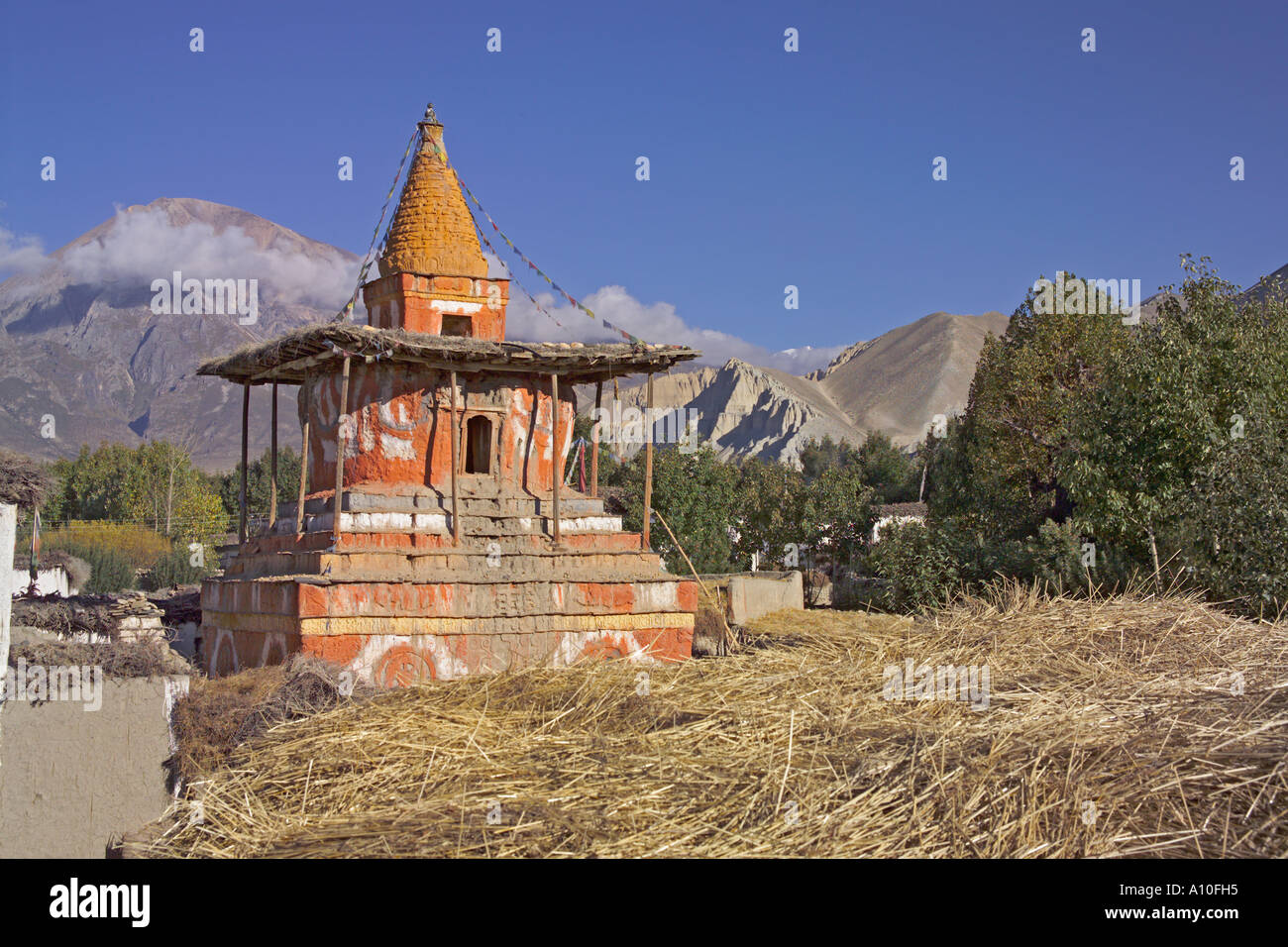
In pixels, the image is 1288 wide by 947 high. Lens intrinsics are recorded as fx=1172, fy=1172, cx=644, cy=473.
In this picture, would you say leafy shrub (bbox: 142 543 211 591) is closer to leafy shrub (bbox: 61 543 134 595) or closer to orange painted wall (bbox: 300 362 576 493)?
leafy shrub (bbox: 61 543 134 595)

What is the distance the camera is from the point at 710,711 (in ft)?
29.4

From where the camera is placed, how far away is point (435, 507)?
→ 55.5 feet

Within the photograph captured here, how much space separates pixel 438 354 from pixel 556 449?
2.55 meters

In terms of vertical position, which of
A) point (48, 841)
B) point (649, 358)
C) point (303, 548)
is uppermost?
point (649, 358)

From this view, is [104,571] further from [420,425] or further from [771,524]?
[420,425]

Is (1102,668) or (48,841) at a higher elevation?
(1102,668)

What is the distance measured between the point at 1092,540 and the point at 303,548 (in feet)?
49.2

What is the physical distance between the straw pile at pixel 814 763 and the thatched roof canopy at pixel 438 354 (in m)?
7.00

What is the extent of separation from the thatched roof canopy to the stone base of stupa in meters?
1.99

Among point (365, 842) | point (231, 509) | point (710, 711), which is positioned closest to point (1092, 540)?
point (710, 711)

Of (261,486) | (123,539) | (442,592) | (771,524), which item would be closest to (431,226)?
(442,592)

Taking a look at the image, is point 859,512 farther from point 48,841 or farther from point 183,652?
point 48,841

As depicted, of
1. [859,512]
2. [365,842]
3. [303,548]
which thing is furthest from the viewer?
[859,512]

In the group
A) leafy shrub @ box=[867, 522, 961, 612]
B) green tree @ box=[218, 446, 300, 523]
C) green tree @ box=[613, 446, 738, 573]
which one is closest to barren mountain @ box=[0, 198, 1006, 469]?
green tree @ box=[218, 446, 300, 523]
